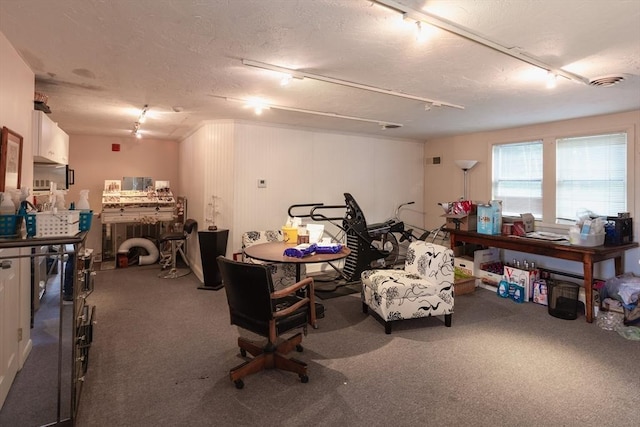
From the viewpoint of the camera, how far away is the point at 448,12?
75.2 inches

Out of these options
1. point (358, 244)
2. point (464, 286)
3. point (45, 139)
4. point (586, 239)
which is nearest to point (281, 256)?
point (358, 244)

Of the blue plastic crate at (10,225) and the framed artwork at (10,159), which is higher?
the framed artwork at (10,159)

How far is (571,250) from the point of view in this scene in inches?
150

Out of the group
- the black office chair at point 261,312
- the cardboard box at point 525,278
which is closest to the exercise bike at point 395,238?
the cardboard box at point 525,278

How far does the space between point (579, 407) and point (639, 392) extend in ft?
1.87

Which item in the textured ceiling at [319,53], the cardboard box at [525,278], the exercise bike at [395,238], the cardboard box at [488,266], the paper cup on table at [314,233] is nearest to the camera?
the textured ceiling at [319,53]

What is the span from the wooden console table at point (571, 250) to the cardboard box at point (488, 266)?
14.0 inches

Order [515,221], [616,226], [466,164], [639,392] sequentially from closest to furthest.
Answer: [639,392]
[616,226]
[515,221]
[466,164]

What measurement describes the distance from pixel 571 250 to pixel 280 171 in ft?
12.5

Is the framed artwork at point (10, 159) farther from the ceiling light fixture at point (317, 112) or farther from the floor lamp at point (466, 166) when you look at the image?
the floor lamp at point (466, 166)

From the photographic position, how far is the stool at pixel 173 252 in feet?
17.9

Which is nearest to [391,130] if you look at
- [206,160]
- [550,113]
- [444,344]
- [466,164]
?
[466,164]

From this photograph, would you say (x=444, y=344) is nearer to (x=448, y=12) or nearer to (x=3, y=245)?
(x=448, y=12)

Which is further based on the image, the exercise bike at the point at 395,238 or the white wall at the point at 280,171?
the exercise bike at the point at 395,238
